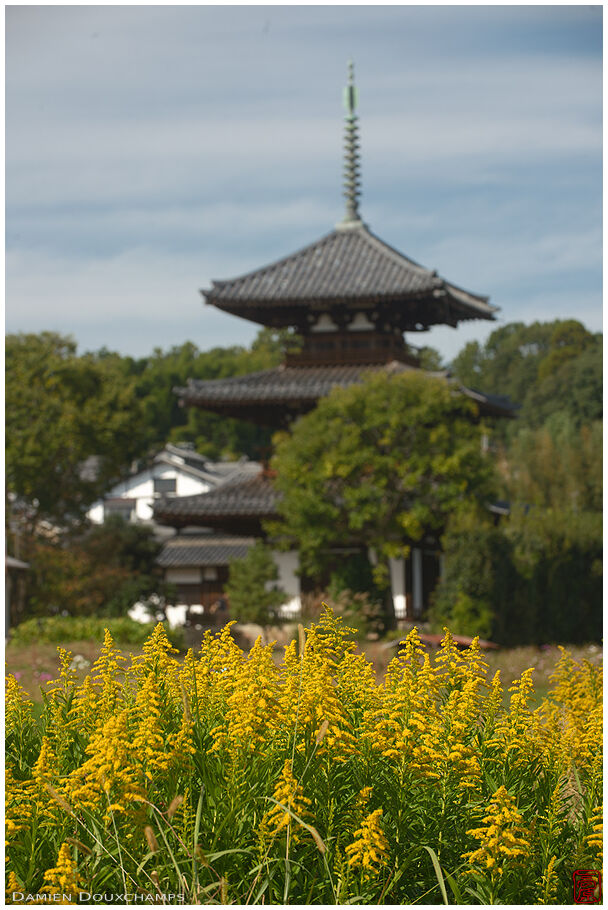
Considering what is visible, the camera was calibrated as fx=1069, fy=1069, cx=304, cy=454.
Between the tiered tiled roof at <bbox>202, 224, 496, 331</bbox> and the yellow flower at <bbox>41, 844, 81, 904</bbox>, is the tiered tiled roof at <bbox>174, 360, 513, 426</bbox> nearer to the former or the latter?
the tiered tiled roof at <bbox>202, 224, 496, 331</bbox>

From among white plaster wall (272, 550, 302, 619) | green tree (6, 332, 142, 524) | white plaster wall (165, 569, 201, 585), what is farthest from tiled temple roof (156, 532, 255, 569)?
white plaster wall (272, 550, 302, 619)

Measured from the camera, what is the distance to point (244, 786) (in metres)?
5.01

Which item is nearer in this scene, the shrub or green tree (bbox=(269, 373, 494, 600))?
the shrub

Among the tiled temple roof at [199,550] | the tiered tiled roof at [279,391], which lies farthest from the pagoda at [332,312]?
the tiled temple roof at [199,550]

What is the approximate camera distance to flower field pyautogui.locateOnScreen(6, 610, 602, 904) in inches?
187

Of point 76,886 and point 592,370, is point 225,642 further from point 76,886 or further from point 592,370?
point 592,370

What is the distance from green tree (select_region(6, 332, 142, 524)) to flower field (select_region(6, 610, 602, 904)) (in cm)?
2852

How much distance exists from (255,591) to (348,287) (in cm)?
772

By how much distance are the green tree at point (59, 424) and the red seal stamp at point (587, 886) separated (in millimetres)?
29674

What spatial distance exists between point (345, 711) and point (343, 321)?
21.9 metres

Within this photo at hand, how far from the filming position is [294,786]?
4.79 meters

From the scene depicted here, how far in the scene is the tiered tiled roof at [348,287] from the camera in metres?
Answer: 25.6

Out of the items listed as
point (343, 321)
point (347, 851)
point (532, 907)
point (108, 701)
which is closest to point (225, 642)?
point (108, 701)

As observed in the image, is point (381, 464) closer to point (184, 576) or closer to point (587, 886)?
point (184, 576)
